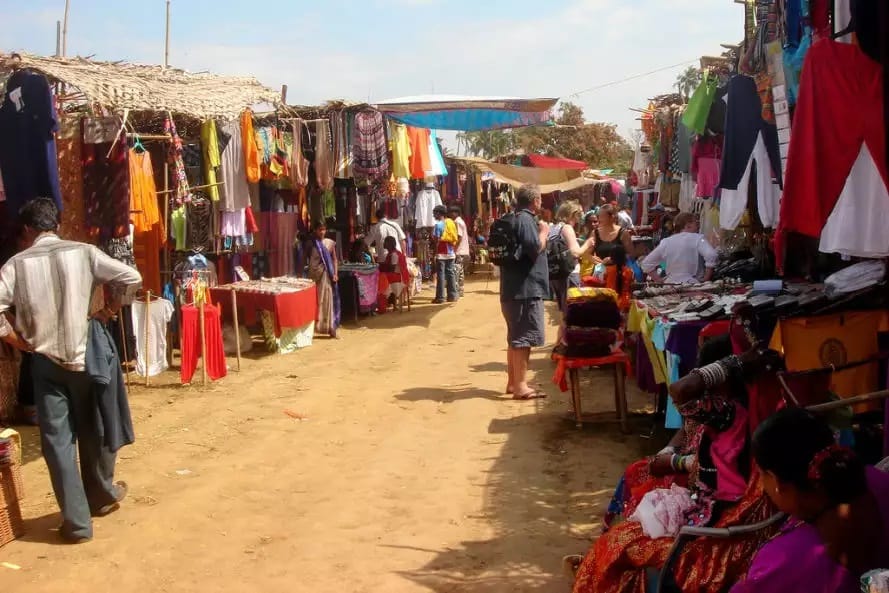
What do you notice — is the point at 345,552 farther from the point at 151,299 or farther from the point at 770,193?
the point at 151,299

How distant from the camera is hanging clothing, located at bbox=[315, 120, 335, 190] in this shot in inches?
502

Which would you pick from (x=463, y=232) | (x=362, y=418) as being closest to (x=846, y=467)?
(x=362, y=418)

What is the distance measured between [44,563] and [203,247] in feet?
21.0

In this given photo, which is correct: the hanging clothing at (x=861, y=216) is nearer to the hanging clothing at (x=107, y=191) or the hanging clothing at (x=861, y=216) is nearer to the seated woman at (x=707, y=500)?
the seated woman at (x=707, y=500)

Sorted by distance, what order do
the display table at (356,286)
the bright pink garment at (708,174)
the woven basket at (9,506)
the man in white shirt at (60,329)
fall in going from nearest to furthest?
the man in white shirt at (60,329), the woven basket at (9,506), the bright pink garment at (708,174), the display table at (356,286)

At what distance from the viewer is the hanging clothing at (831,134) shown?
413 cm

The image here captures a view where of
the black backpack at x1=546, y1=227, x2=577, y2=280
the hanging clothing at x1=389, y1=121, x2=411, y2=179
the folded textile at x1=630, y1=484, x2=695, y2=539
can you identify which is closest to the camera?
the folded textile at x1=630, y1=484, x2=695, y2=539

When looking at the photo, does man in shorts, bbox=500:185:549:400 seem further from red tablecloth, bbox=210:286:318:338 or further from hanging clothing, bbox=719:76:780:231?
red tablecloth, bbox=210:286:318:338

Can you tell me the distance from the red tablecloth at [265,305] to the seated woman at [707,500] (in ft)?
25.0

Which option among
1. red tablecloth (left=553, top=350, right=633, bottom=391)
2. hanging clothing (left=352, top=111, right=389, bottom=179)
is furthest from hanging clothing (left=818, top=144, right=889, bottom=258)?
hanging clothing (left=352, top=111, right=389, bottom=179)

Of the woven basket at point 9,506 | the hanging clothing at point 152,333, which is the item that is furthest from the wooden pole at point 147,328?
the woven basket at point 9,506

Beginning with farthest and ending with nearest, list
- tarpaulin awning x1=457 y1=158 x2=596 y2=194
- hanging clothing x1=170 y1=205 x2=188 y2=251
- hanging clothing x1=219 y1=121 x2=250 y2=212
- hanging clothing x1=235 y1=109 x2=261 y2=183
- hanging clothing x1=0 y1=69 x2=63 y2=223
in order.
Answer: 1. tarpaulin awning x1=457 y1=158 x2=596 y2=194
2. hanging clothing x1=235 y1=109 x2=261 y2=183
3. hanging clothing x1=219 y1=121 x2=250 y2=212
4. hanging clothing x1=170 y1=205 x2=188 y2=251
5. hanging clothing x1=0 y1=69 x2=63 y2=223

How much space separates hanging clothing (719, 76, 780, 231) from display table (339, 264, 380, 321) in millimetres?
7923

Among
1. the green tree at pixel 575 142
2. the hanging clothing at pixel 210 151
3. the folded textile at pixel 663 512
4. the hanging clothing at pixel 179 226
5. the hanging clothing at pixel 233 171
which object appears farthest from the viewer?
the green tree at pixel 575 142
